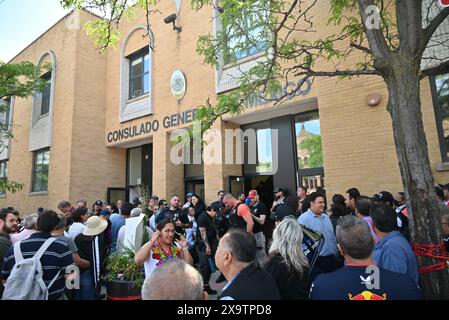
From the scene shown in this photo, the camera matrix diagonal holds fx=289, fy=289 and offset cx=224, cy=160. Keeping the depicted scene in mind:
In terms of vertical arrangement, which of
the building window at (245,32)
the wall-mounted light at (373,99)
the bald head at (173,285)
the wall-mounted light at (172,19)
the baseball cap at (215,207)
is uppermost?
the wall-mounted light at (172,19)

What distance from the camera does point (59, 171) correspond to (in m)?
13.0

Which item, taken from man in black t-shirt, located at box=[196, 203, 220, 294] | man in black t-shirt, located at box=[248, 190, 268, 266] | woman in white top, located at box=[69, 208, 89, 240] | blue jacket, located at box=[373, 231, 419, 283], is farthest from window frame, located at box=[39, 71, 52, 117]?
blue jacket, located at box=[373, 231, 419, 283]

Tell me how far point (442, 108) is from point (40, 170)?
16.5m

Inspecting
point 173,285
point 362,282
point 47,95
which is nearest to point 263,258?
point 362,282

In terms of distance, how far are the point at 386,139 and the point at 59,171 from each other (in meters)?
12.9

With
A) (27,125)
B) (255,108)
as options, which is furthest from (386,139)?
(27,125)

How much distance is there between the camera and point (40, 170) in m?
14.7

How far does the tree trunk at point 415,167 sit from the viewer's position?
2533 mm

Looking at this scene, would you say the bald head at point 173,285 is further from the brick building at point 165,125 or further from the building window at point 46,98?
the building window at point 46,98

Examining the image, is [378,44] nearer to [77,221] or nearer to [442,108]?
[442,108]

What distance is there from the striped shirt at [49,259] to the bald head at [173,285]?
174cm

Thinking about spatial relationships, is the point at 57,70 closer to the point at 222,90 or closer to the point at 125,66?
the point at 125,66

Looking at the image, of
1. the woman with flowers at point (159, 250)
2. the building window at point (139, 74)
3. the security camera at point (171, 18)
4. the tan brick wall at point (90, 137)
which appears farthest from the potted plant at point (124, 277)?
the security camera at point (171, 18)

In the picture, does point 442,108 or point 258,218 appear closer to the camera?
point 442,108
